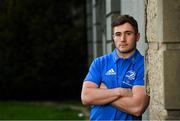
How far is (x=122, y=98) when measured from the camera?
4184 millimetres

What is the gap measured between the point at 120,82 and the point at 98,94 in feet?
0.63

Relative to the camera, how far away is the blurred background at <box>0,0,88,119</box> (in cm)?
1952

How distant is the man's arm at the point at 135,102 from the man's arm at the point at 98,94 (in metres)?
0.05

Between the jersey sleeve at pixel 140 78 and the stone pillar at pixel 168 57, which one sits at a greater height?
the stone pillar at pixel 168 57

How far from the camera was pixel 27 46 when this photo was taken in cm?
1980

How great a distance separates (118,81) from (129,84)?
88 mm

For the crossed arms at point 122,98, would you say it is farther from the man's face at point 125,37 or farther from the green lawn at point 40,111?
the green lawn at point 40,111

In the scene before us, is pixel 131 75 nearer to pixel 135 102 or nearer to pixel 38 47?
pixel 135 102

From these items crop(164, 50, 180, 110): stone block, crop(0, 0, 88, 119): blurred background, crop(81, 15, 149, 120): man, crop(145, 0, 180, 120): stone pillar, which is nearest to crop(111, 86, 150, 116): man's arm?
crop(81, 15, 149, 120): man

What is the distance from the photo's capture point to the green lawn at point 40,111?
1476 cm

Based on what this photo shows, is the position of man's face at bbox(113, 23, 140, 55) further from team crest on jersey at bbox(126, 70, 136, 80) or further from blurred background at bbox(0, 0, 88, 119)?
blurred background at bbox(0, 0, 88, 119)

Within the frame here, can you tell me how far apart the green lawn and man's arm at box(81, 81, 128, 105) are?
33.7 ft

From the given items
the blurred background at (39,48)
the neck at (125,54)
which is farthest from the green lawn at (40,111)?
the neck at (125,54)

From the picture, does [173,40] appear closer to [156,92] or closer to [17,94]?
[156,92]
